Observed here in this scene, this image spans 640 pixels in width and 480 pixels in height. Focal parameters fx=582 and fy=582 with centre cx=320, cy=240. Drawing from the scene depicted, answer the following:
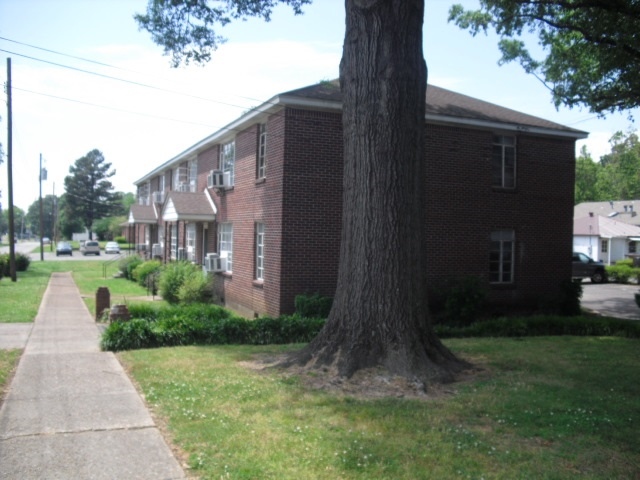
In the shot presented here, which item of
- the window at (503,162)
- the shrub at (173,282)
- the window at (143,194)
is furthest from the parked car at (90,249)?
the window at (503,162)

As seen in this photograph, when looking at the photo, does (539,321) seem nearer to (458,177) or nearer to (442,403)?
(458,177)

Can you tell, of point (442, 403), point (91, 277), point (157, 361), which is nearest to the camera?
point (442, 403)

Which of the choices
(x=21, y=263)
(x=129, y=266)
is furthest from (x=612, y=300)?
(x=21, y=263)

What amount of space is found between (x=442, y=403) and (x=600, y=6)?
11.4 meters

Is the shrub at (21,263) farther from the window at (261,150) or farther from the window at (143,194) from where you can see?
the window at (261,150)

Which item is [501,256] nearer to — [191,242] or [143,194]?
[191,242]

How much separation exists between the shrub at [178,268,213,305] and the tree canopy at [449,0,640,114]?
36.8 feet

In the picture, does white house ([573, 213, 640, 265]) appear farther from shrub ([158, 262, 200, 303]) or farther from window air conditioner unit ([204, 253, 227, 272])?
shrub ([158, 262, 200, 303])

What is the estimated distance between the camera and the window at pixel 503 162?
55.4 ft

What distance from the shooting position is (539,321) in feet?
43.9

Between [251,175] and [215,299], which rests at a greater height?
[251,175]

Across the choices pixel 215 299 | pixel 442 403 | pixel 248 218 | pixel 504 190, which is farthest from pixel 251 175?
→ pixel 442 403

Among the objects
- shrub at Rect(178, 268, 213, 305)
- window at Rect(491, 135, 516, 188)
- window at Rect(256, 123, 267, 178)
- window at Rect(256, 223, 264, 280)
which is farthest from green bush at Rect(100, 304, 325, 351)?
window at Rect(491, 135, 516, 188)

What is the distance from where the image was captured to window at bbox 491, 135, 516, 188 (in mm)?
16891
